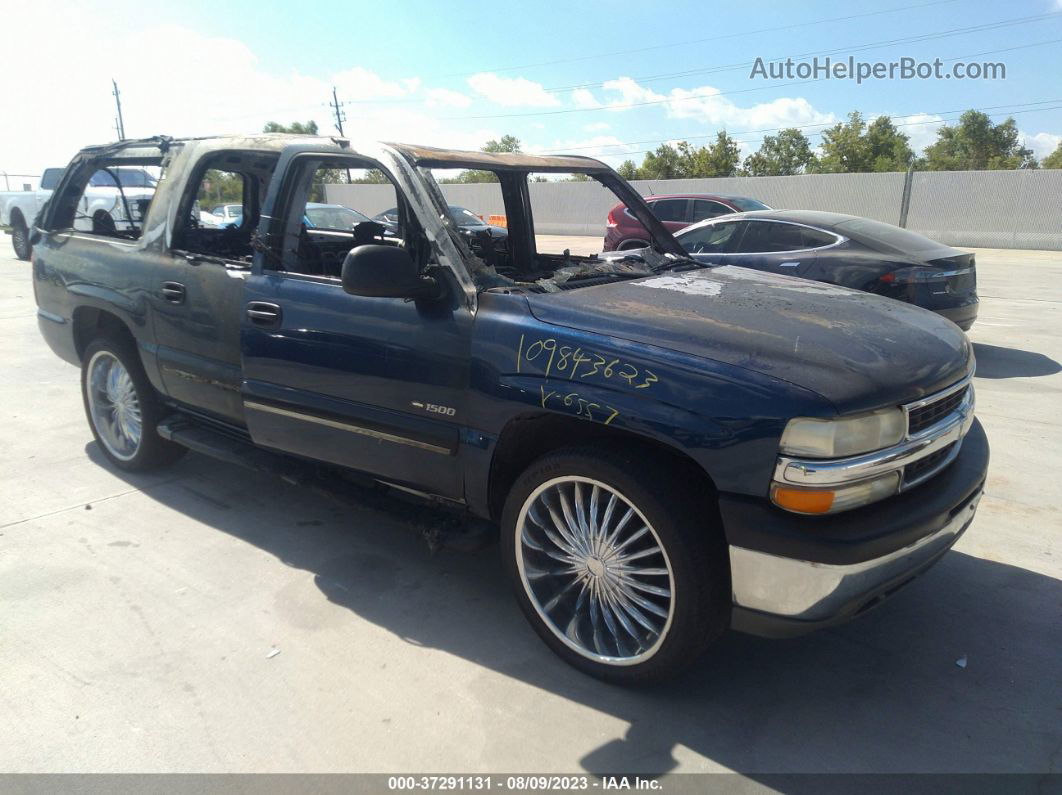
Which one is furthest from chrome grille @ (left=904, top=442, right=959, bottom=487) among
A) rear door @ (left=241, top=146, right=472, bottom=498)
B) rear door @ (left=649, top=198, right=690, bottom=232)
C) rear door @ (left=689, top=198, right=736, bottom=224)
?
rear door @ (left=649, top=198, right=690, bottom=232)

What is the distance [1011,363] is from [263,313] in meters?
7.12

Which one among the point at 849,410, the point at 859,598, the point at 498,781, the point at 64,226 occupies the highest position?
the point at 64,226

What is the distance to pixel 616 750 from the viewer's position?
8.04 ft

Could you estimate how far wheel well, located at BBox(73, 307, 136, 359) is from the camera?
15.2 ft

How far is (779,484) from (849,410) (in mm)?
300

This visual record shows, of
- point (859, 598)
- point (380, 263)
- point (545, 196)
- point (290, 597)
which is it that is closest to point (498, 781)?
point (859, 598)

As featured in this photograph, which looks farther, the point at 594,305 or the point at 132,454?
the point at 132,454

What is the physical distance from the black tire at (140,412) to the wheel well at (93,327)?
5 centimetres

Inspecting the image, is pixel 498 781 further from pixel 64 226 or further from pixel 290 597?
pixel 64 226

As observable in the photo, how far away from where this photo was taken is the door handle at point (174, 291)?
396 cm

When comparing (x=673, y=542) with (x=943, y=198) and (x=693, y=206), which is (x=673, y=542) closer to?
(x=693, y=206)

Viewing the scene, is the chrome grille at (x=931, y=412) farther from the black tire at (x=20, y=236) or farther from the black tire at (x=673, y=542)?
the black tire at (x=20, y=236)

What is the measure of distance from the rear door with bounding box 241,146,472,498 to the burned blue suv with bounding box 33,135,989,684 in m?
0.01

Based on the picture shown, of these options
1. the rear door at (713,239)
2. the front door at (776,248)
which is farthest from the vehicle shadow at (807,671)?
the rear door at (713,239)
